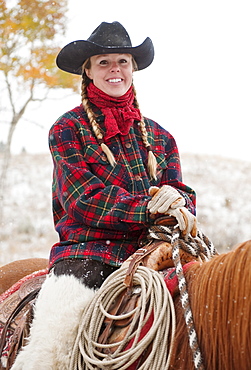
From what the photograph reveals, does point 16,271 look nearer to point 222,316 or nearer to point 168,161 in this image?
point 168,161

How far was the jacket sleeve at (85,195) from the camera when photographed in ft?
7.74

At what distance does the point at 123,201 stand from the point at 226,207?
8.78 metres

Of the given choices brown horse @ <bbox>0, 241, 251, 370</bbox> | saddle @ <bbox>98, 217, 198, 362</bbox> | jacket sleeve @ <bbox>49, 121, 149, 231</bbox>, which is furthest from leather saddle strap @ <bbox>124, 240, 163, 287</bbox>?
brown horse @ <bbox>0, 241, 251, 370</bbox>

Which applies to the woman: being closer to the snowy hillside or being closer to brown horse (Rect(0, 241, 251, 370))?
brown horse (Rect(0, 241, 251, 370))

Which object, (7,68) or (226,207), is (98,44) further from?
(226,207)

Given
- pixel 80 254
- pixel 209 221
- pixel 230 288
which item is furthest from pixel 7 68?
pixel 230 288

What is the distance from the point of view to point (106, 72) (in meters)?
2.68

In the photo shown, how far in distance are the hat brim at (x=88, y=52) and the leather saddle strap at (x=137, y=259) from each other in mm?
1107

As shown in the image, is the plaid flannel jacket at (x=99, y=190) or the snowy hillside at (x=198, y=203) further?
the snowy hillside at (x=198, y=203)

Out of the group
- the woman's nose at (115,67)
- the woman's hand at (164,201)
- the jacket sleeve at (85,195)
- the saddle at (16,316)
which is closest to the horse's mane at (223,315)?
the woman's hand at (164,201)

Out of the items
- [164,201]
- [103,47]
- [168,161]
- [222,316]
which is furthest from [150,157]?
[222,316]

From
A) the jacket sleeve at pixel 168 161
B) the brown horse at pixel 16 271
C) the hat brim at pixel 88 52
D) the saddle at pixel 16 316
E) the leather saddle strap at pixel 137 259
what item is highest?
the hat brim at pixel 88 52

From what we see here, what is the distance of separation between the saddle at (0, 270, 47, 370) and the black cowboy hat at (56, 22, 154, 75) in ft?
4.38

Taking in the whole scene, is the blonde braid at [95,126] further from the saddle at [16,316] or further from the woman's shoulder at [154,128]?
the saddle at [16,316]
